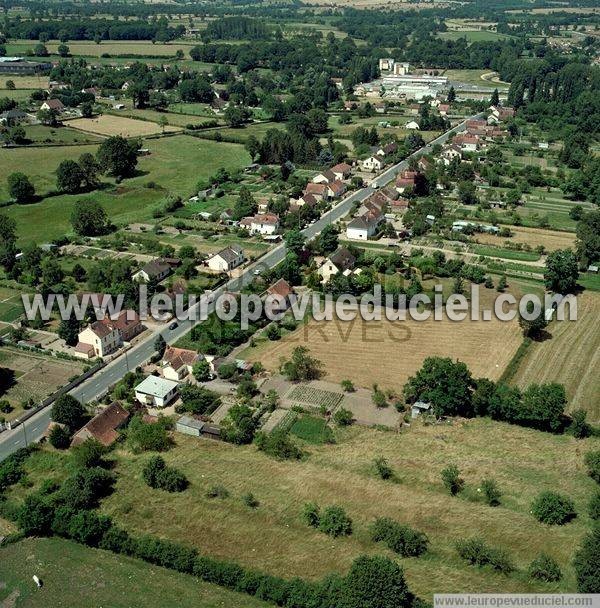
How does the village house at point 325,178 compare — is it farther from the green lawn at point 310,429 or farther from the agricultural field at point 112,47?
the agricultural field at point 112,47

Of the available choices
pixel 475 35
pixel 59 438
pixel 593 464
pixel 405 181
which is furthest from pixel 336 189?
pixel 475 35

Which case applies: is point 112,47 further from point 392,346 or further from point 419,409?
point 419,409

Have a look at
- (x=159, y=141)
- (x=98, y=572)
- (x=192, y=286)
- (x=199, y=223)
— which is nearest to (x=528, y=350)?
(x=192, y=286)

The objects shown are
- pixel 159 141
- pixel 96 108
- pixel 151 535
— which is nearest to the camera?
pixel 151 535

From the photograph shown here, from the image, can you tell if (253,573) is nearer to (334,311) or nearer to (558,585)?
(558,585)

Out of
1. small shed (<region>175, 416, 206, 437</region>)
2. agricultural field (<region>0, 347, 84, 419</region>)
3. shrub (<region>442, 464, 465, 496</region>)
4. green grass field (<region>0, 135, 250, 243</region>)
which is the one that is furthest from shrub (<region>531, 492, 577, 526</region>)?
green grass field (<region>0, 135, 250, 243</region>)

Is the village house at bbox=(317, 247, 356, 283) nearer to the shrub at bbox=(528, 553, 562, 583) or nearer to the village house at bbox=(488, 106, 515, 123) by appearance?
the shrub at bbox=(528, 553, 562, 583)

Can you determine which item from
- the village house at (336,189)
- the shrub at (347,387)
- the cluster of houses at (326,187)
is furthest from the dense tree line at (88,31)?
the shrub at (347,387)
